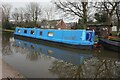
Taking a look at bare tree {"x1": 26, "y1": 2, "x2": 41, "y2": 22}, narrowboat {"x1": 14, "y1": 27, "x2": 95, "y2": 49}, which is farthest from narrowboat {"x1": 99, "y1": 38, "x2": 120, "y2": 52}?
bare tree {"x1": 26, "y1": 2, "x2": 41, "y2": 22}

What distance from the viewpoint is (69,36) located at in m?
16.3

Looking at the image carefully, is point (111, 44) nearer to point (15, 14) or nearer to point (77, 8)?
point (77, 8)

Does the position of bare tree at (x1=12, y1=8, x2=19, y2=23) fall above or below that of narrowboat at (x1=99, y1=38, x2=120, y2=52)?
above

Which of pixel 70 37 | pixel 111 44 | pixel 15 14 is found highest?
pixel 15 14

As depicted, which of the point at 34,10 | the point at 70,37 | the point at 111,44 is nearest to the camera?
the point at 111,44

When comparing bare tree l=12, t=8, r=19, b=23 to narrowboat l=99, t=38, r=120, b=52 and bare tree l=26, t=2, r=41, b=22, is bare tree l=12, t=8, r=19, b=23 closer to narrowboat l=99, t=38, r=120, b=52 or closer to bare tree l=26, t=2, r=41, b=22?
bare tree l=26, t=2, r=41, b=22

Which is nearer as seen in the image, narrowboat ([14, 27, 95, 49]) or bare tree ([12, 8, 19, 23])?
narrowboat ([14, 27, 95, 49])

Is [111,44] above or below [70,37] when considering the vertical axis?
below

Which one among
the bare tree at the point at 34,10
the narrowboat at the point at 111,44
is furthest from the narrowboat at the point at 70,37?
the bare tree at the point at 34,10

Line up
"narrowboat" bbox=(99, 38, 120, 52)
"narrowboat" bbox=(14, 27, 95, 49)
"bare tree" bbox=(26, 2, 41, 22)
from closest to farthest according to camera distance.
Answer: "narrowboat" bbox=(99, 38, 120, 52) → "narrowboat" bbox=(14, 27, 95, 49) → "bare tree" bbox=(26, 2, 41, 22)

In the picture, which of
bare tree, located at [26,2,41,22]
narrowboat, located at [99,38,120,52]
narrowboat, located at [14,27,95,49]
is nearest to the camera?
narrowboat, located at [99,38,120,52]

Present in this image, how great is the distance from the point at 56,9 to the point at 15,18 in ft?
89.5

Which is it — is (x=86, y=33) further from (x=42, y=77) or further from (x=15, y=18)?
(x=15, y=18)

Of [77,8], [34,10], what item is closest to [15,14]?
[34,10]
